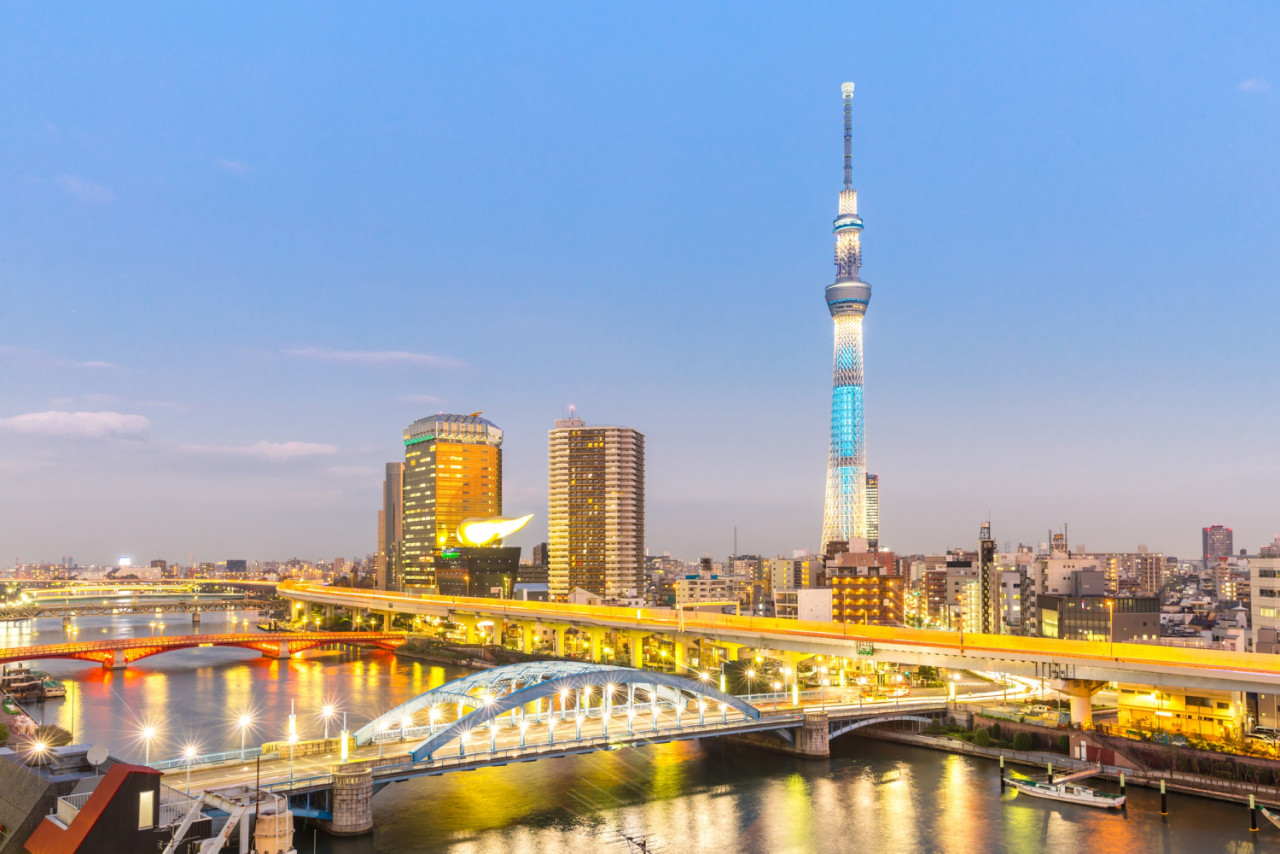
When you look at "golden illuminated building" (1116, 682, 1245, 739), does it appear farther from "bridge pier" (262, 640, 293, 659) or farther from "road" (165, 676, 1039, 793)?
"bridge pier" (262, 640, 293, 659)

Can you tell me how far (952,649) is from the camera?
46500 mm

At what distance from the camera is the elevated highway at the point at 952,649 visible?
130ft

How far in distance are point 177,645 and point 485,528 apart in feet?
162

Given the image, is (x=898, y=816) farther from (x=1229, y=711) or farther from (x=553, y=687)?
(x=1229, y=711)

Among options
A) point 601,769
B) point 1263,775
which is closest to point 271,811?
point 601,769

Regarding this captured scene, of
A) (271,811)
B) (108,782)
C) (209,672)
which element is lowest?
(209,672)

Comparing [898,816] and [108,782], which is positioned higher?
[108,782]

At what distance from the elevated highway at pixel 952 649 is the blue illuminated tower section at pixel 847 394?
7250cm

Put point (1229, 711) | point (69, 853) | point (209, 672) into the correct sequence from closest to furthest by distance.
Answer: point (69, 853) → point (1229, 711) → point (209, 672)

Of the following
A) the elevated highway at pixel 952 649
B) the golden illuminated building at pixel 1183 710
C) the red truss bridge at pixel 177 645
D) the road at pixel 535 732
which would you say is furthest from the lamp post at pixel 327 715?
the golden illuminated building at pixel 1183 710

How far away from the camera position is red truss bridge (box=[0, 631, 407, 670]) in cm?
7040

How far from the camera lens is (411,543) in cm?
17138

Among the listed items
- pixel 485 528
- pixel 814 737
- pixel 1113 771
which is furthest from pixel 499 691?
pixel 485 528

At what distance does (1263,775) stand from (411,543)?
149m
